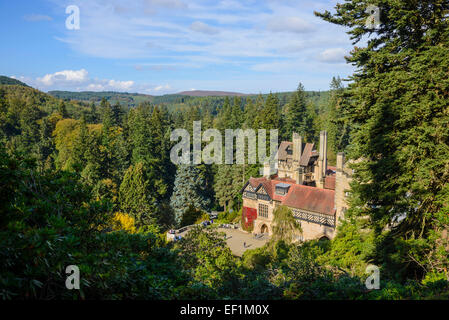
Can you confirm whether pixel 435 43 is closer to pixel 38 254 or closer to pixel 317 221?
pixel 38 254

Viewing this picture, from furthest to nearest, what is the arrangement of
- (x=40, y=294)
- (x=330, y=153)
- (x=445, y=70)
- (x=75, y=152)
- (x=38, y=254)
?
(x=330, y=153) → (x=75, y=152) → (x=445, y=70) → (x=40, y=294) → (x=38, y=254)

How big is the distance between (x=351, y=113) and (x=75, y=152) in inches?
1346

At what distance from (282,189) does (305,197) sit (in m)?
2.55

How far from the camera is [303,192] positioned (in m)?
28.6

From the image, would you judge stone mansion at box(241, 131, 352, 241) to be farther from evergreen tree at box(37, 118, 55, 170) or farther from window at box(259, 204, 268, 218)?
evergreen tree at box(37, 118, 55, 170)

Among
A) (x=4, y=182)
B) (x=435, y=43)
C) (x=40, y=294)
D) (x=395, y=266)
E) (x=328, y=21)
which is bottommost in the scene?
(x=395, y=266)

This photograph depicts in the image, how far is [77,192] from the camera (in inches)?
259

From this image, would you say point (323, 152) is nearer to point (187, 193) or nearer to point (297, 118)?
point (187, 193)

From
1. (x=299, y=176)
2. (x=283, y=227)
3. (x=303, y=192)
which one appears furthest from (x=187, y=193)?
(x=283, y=227)

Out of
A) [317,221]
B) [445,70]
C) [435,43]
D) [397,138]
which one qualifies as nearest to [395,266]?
[397,138]

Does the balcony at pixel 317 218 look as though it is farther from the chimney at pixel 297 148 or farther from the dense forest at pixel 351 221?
the dense forest at pixel 351 221

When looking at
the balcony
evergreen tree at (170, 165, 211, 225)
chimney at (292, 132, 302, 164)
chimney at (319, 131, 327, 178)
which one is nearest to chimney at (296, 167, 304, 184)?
chimney at (319, 131, 327, 178)

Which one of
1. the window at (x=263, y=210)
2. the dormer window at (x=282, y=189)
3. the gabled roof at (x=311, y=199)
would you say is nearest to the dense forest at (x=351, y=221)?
the gabled roof at (x=311, y=199)

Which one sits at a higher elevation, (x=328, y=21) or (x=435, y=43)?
(x=328, y=21)
